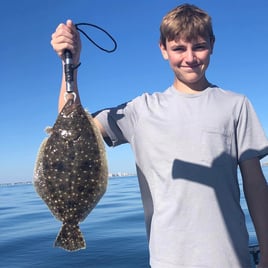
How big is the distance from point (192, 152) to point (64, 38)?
1276 millimetres

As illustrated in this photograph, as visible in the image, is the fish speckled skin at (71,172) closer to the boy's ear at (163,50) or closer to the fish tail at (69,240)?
the fish tail at (69,240)

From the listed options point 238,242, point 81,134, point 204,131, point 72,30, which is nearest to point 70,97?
point 81,134

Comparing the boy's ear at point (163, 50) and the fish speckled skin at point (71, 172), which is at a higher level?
the boy's ear at point (163, 50)

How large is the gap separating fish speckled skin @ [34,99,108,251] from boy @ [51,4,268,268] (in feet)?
1.32

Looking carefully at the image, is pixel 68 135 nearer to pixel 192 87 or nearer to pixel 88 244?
pixel 192 87

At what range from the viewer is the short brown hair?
9.65 feet

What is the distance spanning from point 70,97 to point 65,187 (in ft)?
2.07

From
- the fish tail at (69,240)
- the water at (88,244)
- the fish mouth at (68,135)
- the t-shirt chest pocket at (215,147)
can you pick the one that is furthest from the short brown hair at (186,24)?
the water at (88,244)

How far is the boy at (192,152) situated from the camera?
2.74 m

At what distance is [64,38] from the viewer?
8.59ft

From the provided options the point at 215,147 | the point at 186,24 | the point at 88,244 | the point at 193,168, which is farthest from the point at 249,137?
the point at 88,244

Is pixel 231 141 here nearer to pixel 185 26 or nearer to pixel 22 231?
pixel 185 26

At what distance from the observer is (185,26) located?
2.94 metres

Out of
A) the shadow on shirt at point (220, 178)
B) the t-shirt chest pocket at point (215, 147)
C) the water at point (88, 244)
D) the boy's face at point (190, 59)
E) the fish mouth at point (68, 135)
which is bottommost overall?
the water at point (88, 244)
